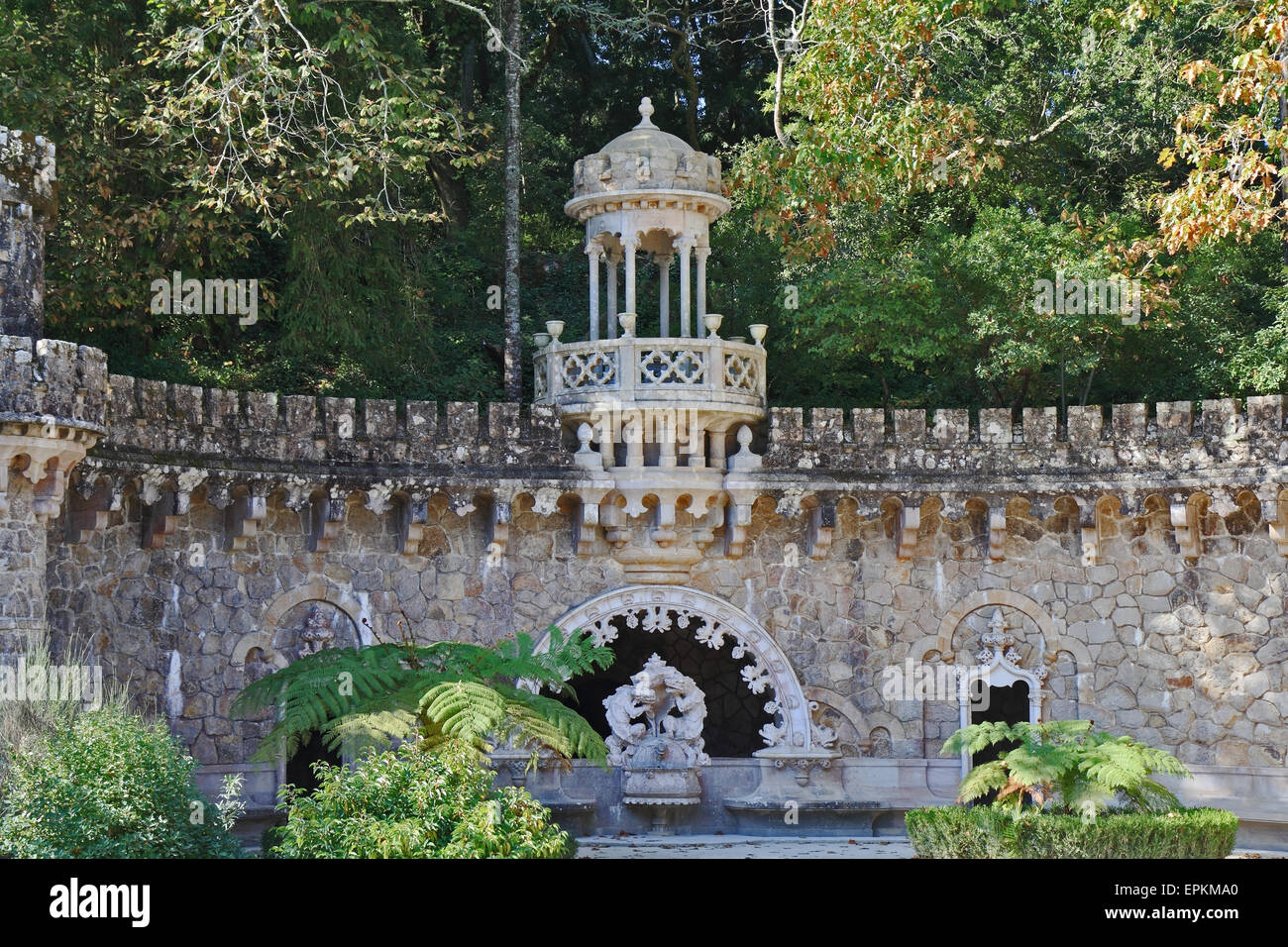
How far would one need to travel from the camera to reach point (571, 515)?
69.7 ft

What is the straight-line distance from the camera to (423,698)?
51.5 feet

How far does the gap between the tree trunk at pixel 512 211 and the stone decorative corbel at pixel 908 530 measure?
5.08 m

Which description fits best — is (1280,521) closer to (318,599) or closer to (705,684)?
(705,684)

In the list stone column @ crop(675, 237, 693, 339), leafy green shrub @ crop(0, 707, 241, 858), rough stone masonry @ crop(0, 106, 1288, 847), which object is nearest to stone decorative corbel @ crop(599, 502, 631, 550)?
rough stone masonry @ crop(0, 106, 1288, 847)

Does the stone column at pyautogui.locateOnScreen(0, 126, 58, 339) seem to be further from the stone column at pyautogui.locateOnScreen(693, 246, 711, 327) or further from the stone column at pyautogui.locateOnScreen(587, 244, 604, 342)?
the stone column at pyautogui.locateOnScreen(693, 246, 711, 327)

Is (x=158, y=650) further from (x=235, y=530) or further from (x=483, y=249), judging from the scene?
(x=483, y=249)

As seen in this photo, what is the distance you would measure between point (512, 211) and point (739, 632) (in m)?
6.41

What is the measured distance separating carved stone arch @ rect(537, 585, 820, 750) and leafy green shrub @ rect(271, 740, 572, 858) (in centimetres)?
691

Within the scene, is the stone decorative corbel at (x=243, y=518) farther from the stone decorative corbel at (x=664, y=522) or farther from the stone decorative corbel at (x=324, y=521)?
the stone decorative corbel at (x=664, y=522)

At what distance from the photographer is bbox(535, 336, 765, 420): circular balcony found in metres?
20.8

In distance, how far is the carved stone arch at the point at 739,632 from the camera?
69.3 feet

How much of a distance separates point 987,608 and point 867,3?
23.8 feet
